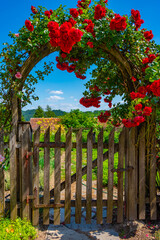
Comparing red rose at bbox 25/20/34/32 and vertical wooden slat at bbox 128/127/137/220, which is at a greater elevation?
red rose at bbox 25/20/34/32

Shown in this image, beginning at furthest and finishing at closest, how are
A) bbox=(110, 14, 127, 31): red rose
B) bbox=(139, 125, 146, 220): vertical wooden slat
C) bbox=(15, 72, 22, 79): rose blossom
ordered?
bbox=(139, 125, 146, 220): vertical wooden slat → bbox=(15, 72, 22, 79): rose blossom → bbox=(110, 14, 127, 31): red rose

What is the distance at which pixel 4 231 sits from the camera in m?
2.66

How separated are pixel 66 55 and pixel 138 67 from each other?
1.17m

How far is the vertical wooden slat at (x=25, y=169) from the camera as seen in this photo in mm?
2910

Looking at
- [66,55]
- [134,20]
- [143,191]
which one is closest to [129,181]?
[143,191]

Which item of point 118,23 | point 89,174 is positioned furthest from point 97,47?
point 89,174

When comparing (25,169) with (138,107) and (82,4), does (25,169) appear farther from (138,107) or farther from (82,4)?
(82,4)

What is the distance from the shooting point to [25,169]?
2943mm

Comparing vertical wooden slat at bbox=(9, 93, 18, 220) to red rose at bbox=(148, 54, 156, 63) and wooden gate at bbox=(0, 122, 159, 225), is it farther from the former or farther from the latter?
red rose at bbox=(148, 54, 156, 63)

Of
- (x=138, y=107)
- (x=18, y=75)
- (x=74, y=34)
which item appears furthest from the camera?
(x=18, y=75)

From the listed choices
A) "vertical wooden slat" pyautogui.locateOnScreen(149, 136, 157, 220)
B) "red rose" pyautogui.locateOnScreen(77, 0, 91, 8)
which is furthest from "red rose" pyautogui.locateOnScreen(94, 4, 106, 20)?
"vertical wooden slat" pyautogui.locateOnScreen(149, 136, 157, 220)

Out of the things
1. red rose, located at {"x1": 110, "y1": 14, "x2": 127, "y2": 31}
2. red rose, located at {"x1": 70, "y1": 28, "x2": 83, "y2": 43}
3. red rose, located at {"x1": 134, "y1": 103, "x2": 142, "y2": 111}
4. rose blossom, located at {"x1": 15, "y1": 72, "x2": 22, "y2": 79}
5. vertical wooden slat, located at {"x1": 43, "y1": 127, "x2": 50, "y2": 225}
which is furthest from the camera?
vertical wooden slat, located at {"x1": 43, "y1": 127, "x2": 50, "y2": 225}

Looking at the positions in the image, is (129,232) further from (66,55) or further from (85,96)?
(66,55)

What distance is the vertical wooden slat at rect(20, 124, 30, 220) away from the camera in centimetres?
291
